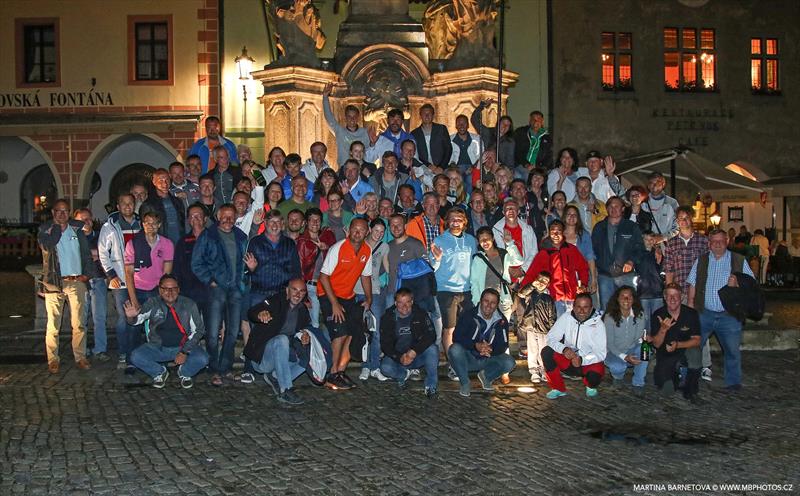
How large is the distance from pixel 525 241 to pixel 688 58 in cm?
1951

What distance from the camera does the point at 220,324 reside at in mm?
10836

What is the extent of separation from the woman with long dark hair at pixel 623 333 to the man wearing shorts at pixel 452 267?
149 cm

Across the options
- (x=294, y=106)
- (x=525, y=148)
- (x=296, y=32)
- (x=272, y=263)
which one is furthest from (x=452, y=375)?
(x=296, y=32)

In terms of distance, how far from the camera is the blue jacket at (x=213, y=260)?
10.6m

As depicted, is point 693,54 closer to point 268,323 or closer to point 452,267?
point 452,267

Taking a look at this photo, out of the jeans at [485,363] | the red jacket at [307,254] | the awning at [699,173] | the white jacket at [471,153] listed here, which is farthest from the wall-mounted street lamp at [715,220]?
the red jacket at [307,254]

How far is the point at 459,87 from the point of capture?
17906 mm

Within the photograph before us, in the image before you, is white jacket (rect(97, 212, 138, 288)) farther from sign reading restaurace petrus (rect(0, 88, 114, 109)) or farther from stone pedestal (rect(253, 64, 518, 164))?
sign reading restaurace petrus (rect(0, 88, 114, 109))

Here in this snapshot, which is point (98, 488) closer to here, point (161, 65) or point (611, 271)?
point (611, 271)

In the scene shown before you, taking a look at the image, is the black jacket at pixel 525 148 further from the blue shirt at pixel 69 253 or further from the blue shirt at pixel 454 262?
the blue shirt at pixel 69 253

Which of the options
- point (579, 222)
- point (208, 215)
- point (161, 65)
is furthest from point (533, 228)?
point (161, 65)

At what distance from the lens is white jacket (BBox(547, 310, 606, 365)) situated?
33.6 feet

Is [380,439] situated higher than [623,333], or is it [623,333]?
[623,333]

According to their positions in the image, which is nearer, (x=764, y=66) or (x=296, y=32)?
(x=296, y=32)
